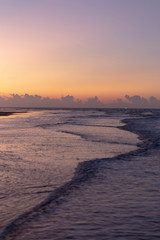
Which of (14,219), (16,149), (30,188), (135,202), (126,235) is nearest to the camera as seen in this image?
(126,235)

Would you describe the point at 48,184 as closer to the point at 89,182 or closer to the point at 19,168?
the point at 89,182

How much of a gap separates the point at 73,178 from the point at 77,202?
2250 millimetres

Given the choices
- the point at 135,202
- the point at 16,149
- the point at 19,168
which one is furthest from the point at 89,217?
the point at 16,149

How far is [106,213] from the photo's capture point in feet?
19.3

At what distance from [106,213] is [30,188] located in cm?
267

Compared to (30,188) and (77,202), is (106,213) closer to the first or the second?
(77,202)

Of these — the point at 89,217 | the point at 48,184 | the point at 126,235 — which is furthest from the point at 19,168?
the point at 126,235

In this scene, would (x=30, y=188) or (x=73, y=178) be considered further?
(x=73, y=178)

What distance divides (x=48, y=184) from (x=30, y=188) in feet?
2.12

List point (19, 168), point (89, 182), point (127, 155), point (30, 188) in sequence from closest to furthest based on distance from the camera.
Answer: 1. point (30, 188)
2. point (89, 182)
3. point (19, 168)
4. point (127, 155)

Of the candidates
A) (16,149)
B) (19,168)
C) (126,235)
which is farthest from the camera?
(16,149)

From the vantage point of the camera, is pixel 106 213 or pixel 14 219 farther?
pixel 106 213

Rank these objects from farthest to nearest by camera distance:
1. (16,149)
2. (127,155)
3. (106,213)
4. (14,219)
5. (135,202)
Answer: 1. (16,149)
2. (127,155)
3. (135,202)
4. (106,213)
5. (14,219)

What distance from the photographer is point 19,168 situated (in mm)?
10086
